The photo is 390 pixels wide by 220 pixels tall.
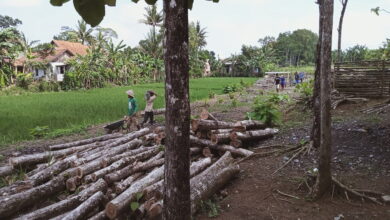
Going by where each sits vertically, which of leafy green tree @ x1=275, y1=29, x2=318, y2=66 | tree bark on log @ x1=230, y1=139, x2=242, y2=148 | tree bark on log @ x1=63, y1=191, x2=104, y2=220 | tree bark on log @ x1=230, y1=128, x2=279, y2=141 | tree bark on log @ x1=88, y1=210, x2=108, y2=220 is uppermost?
leafy green tree @ x1=275, y1=29, x2=318, y2=66

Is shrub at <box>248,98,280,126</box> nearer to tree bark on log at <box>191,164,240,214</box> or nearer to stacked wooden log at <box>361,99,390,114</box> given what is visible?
stacked wooden log at <box>361,99,390,114</box>

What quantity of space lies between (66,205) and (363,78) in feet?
36.2

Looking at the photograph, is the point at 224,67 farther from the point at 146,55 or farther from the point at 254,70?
the point at 146,55

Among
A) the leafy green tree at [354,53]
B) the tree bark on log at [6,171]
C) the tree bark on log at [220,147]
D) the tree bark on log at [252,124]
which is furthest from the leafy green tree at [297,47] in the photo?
the tree bark on log at [6,171]

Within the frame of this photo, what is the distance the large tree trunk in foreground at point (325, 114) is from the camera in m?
4.63

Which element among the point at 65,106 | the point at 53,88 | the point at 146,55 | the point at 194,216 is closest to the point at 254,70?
the point at 146,55

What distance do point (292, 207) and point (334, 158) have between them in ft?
7.01

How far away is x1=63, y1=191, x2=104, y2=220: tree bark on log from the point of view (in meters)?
4.47

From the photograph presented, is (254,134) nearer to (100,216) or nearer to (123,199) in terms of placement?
(123,199)

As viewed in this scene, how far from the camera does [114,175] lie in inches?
221

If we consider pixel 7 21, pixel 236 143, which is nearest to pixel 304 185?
pixel 236 143

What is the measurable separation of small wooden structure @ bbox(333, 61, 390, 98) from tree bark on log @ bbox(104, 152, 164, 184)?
8.57 metres

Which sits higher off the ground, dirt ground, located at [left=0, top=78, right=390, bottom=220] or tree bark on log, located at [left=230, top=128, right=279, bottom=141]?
tree bark on log, located at [left=230, top=128, right=279, bottom=141]

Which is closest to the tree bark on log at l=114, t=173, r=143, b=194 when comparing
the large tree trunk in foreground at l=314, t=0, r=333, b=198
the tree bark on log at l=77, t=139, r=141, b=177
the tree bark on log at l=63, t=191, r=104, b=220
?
the tree bark on log at l=63, t=191, r=104, b=220
